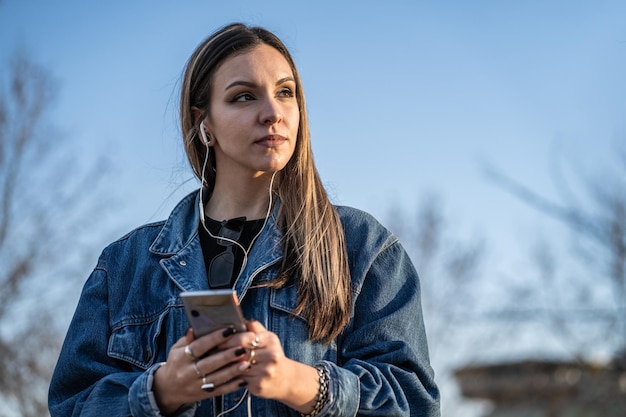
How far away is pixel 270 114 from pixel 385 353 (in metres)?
0.82

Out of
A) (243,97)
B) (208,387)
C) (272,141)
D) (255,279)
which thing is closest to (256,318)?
(255,279)

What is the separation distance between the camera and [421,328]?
2.80 m

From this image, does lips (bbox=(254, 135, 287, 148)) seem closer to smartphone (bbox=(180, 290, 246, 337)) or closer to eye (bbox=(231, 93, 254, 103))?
eye (bbox=(231, 93, 254, 103))

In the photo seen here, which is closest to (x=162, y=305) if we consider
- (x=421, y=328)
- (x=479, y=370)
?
(x=421, y=328)

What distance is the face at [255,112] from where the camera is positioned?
2832 mm

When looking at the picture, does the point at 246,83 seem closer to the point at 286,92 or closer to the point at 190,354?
the point at 286,92

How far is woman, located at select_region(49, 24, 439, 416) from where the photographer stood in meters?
2.54

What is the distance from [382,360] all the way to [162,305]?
712mm

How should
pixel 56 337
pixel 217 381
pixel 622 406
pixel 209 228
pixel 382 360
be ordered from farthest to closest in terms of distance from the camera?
pixel 56 337 → pixel 622 406 → pixel 209 228 → pixel 382 360 → pixel 217 381

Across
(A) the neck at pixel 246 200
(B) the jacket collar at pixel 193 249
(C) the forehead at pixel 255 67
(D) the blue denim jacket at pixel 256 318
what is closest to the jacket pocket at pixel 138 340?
(D) the blue denim jacket at pixel 256 318

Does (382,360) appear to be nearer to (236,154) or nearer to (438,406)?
(438,406)

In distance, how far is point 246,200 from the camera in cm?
301

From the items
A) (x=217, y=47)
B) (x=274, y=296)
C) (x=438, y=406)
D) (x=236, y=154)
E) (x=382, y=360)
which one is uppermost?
(x=217, y=47)

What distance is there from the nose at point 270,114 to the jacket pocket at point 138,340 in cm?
67
